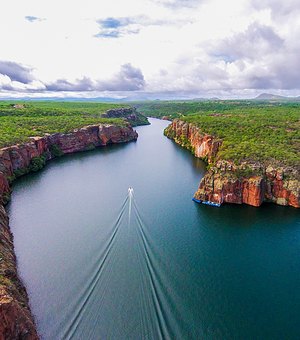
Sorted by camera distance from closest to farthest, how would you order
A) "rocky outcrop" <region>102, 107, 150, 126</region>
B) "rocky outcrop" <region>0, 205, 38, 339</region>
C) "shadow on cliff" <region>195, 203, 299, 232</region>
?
"rocky outcrop" <region>0, 205, 38, 339</region>
"shadow on cliff" <region>195, 203, 299, 232</region>
"rocky outcrop" <region>102, 107, 150, 126</region>

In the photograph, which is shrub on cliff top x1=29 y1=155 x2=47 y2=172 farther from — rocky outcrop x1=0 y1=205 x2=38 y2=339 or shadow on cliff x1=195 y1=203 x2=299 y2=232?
rocky outcrop x1=0 y1=205 x2=38 y2=339

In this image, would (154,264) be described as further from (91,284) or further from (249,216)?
(249,216)

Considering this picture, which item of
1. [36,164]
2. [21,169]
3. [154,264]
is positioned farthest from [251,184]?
[36,164]

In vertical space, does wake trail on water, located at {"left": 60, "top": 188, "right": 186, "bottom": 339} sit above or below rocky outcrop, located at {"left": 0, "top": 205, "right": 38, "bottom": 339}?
below

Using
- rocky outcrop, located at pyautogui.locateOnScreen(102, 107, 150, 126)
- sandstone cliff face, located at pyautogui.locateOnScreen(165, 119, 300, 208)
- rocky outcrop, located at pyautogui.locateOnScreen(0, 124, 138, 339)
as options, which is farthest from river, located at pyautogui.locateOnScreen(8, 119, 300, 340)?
rocky outcrop, located at pyautogui.locateOnScreen(102, 107, 150, 126)

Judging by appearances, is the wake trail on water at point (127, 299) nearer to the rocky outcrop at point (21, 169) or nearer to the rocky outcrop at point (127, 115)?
Result: the rocky outcrop at point (21, 169)

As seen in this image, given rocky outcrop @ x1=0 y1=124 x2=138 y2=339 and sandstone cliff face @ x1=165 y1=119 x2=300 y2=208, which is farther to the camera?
sandstone cliff face @ x1=165 y1=119 x2=300 y2=208
